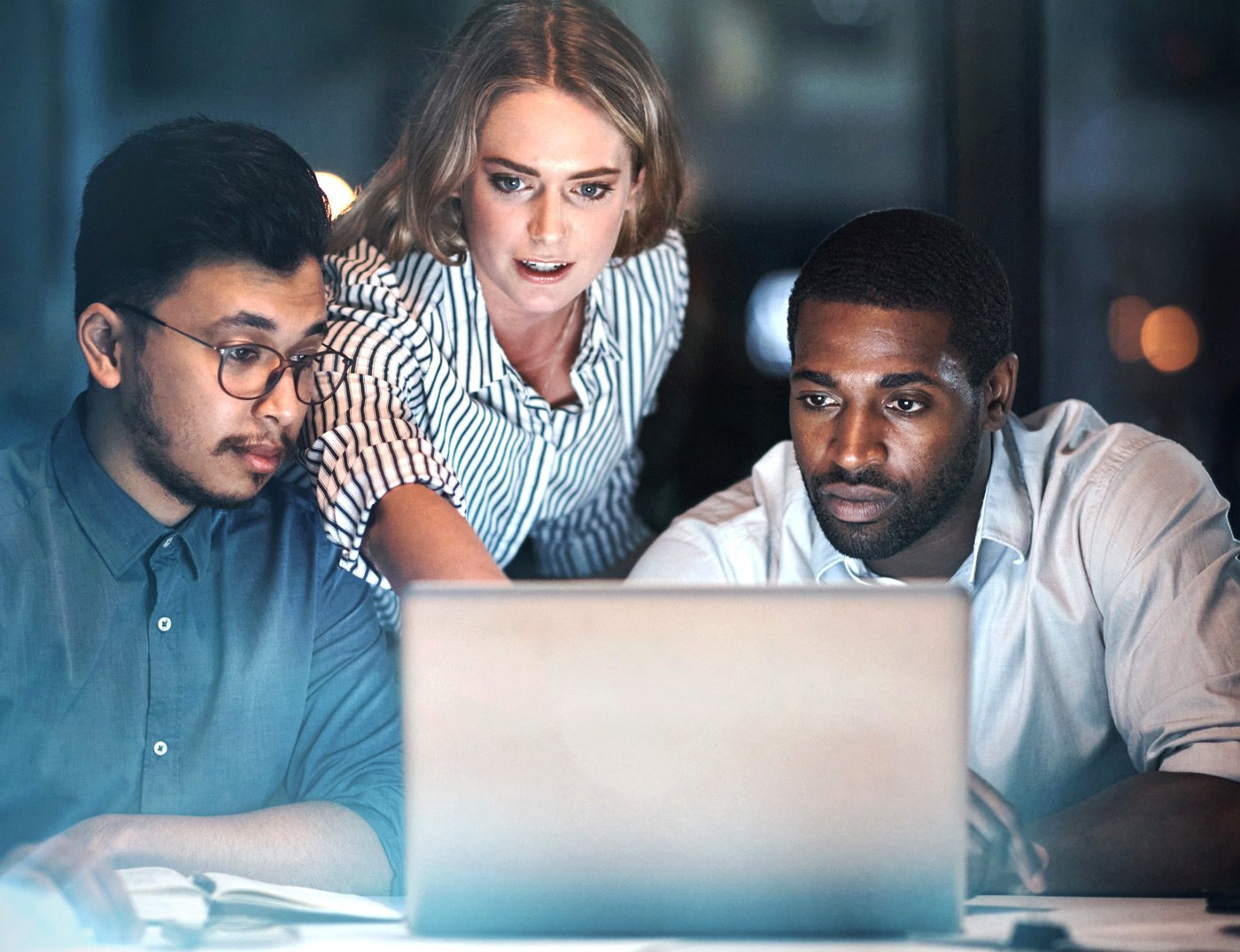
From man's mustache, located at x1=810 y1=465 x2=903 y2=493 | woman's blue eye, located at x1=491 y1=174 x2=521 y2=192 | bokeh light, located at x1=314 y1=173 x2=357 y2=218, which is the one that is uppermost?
bokeh light, located at x1=314 y1=173 x2=357 y2=218

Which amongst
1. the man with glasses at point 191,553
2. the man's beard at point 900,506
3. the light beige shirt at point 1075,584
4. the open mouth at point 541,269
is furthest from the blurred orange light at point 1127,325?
the man with glasses at point 191,553

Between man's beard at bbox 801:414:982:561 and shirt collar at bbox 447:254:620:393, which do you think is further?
shirt collar at bbox 447:254:620:393

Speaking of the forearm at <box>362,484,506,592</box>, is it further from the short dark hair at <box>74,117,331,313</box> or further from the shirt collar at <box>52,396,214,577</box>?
the short dark hair at <box>74,117,331,313</box>

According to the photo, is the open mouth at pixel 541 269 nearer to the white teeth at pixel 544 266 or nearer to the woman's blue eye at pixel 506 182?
the white teeth at pixel 544 266

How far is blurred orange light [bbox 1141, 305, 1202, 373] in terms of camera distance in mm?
2889

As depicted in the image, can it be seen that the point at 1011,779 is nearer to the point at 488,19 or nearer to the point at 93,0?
the point at 488,19

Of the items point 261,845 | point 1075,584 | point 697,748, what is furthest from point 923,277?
point 261,845

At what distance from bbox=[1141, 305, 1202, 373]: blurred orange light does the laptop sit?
7.18 ft

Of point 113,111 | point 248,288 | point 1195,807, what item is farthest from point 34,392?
point 1195,807

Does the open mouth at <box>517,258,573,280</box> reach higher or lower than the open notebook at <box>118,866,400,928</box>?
higher

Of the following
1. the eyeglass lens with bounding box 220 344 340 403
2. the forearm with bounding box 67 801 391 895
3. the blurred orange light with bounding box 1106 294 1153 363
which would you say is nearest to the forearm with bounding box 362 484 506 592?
the eyeglass lens with bounding box 220 344 340 403

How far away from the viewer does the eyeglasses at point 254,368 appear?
5.93 feet

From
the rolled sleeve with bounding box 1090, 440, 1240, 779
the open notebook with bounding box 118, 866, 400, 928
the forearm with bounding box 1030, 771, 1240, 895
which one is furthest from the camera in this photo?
the rolled sleeve with bounding box 1090, 440, 1240, 779

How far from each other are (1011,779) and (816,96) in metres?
1.63
